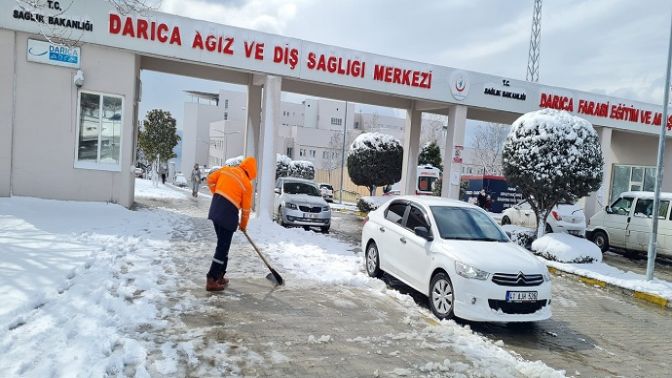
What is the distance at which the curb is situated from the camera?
9.16 m

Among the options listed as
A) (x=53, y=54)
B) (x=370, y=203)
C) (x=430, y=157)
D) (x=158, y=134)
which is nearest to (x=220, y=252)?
(x=53, y=54)

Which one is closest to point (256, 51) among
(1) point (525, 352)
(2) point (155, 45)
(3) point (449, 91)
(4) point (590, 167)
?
(2) point (155, 45)

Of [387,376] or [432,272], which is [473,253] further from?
[387,376]

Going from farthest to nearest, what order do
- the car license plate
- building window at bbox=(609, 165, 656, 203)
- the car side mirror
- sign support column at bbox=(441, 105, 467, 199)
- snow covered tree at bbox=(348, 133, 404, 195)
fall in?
snow covered tree at bbox=(348, 133, 404, 195), building window at bbox=(609, 165, 656, 203), sign support column at bbox=(441, 105, 467, 199), the car side mirror, the car license plate

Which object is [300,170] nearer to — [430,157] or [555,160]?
[430,157]

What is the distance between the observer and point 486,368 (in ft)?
16.3

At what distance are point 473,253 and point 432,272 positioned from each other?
672 millimetres

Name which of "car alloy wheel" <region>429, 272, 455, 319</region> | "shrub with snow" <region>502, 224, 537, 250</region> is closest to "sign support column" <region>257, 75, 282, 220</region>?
"shrub with snow" <region>502, 224, 537, 250</region>

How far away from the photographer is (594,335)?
703 centimetres

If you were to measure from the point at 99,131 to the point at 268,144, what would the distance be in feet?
15.5

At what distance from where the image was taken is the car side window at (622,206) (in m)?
14.3

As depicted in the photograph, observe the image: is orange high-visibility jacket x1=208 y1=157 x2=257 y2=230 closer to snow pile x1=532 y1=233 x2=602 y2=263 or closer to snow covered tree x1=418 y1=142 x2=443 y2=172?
snow pile x1=532 y1=233 x2=602 y2=263

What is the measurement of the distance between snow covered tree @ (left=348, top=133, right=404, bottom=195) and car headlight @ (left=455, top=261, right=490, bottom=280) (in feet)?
58.3

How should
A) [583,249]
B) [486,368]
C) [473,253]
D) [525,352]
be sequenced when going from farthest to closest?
1. [583,249]
2. [473,253]
3. [525,352]
4. [486,368]
